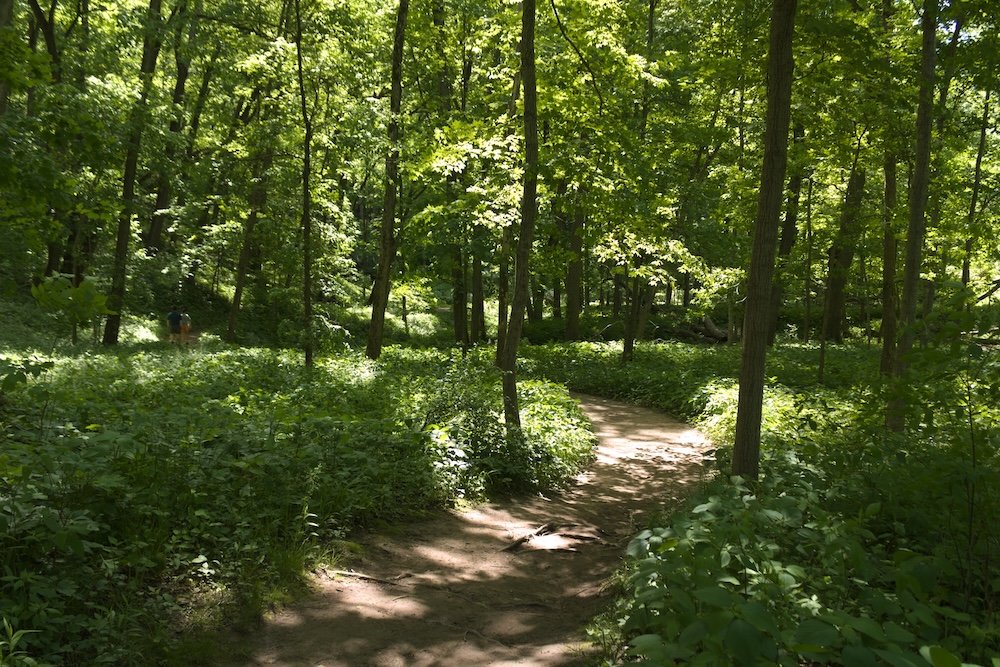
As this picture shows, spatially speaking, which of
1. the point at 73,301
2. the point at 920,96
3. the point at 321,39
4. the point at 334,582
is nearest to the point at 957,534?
the point at 334,582

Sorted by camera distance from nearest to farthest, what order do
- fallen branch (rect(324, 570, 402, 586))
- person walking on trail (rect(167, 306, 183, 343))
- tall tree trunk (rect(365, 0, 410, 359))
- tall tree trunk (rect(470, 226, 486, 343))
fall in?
fallen branch (rect(324, 570, 402, 586))
tall tree trunk (rect(365, 0, 410, 359))
tall tree trunk (rect(470, 226, 486, 343))
person walking on trail (rect(167, 306, 183, 343))

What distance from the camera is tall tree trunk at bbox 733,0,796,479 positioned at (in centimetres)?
567

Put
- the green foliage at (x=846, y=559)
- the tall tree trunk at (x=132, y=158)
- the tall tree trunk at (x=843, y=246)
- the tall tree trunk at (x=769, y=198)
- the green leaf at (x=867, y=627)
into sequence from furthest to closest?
the tall tree trunk at (x=132, y=158) < the tall tree trunk at (x=843, y=246) < the tall tree trunk at (x=769, y=198) < the green foliage at (x=846, y=559) < the green leaf at (x=867, y=627)

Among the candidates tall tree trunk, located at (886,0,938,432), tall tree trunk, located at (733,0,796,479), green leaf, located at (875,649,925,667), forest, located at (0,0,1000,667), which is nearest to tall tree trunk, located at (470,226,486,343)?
forest, located at (0,0,1000,667)

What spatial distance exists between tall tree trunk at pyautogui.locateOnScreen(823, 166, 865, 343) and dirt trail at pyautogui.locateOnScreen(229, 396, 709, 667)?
6.58 m

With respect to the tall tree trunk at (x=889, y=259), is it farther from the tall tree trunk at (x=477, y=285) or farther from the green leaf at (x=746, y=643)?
the green leaf at (x=746, y=643)

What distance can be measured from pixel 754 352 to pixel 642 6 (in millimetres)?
16739

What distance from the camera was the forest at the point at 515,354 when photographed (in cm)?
375

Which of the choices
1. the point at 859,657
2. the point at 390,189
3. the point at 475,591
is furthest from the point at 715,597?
the point at 390,189

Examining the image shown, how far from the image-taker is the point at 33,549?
13.4 feet

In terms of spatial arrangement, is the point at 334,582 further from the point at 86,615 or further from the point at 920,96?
the point at 920,96

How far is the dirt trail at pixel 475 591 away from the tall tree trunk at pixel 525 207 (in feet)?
4.82

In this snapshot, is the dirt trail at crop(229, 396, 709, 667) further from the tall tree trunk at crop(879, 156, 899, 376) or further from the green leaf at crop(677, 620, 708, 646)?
the tall tree trunk at crop(879, 156, 899, 376)

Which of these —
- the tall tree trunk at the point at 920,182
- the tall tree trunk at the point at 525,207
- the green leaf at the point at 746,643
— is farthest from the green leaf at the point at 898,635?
the tall tree trunk at the point at 920,182
